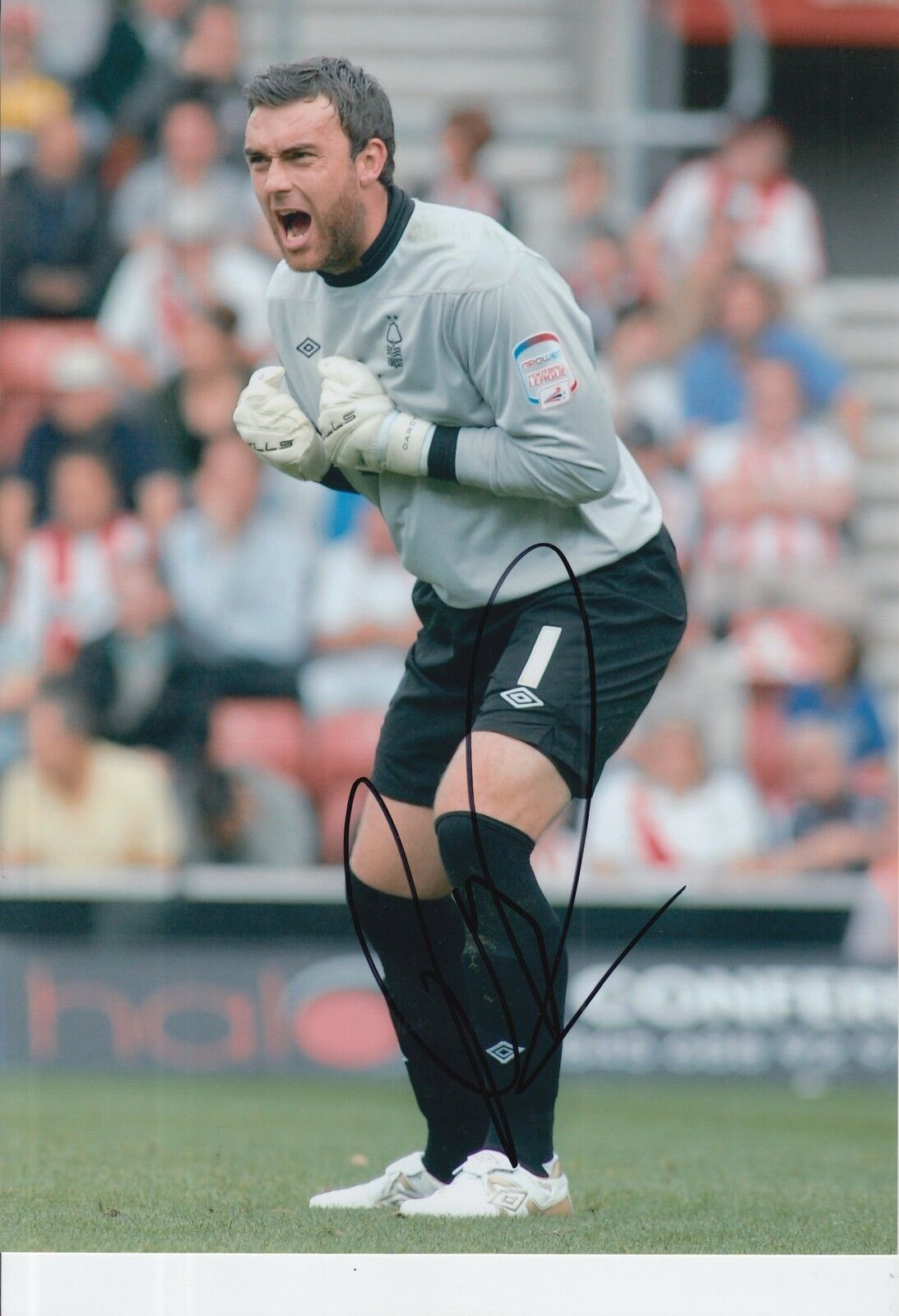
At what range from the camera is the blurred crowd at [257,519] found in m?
7.75

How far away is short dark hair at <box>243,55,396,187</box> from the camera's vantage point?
10.6 ft

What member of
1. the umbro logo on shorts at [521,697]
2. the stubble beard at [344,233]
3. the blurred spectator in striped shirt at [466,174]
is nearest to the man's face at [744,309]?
the blurred spectator in striped shirt at [466,174]

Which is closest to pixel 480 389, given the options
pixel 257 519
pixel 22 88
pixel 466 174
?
pixel 257 519

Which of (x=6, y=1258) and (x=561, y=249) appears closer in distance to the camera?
(x=6, y=1258)

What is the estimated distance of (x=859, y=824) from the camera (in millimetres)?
8016

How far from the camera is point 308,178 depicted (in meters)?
3.23

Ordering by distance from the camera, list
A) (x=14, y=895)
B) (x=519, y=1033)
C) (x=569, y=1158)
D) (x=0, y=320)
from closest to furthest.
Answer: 1. (x=519, y=1033)
2. (x=569, y=1158)
3. (x=14, y=895)
4. (x=0, y=320)

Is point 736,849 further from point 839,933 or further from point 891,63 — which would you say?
point 891,63

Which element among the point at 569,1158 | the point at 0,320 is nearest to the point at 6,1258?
the point at 569,1158

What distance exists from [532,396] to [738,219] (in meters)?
6.11

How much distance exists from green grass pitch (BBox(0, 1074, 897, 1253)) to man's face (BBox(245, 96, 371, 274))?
1657 millimetres

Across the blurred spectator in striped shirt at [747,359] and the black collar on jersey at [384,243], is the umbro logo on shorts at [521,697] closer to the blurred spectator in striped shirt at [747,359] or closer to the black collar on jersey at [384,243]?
the black collar on jersey at [384,243]

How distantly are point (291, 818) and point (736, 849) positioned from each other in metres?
1.84

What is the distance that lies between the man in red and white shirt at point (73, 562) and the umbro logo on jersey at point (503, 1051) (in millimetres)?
4692
